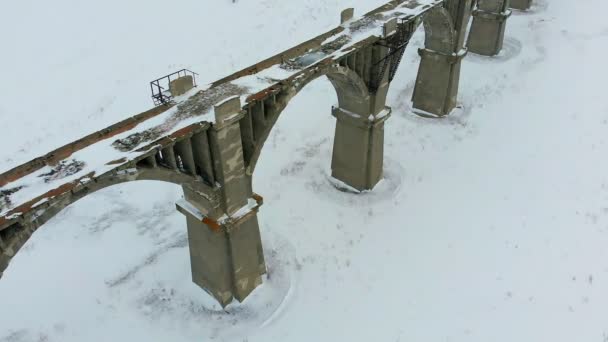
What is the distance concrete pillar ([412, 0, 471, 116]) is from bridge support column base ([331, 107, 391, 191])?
6158 mm

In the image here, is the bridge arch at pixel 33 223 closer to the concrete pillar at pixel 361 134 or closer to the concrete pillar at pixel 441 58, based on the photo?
the concrete pillar at pixel 361 134

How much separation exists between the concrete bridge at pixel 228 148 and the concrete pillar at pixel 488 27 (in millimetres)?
10876

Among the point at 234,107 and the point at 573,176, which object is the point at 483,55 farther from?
the point at 234,107

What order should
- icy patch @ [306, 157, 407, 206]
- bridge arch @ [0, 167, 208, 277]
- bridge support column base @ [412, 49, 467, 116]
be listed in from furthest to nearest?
bridge support column base @ [412, 49, 467, 116]
icy patch @ [306, 157, 407, 206]
bridge arch @ [0, 167, 208, 277]

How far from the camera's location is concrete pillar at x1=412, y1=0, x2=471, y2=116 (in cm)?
2272

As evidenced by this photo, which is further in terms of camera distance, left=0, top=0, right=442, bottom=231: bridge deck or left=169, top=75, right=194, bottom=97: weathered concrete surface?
left=169, top=75, right=194, bottom=97: weathered concrete surface

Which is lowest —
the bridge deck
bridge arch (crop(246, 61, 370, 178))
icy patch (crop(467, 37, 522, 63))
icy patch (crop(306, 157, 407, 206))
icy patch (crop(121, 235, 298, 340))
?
icy patch (crop(121, 235, 298, 340))

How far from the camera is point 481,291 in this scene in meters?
16.5

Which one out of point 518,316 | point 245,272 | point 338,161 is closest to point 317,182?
point 338,161

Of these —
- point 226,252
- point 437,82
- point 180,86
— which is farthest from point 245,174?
point 437,82

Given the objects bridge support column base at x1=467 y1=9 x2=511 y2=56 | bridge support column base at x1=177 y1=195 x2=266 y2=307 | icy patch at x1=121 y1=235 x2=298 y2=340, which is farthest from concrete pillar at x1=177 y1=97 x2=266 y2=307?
bridge support column base at x1=467 y1=9 x2=511 y2=56

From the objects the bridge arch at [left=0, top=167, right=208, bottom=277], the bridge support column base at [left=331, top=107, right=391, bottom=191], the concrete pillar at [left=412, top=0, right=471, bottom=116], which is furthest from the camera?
the concrete pillar at [left=412, top=0, right=471, bottom=116]

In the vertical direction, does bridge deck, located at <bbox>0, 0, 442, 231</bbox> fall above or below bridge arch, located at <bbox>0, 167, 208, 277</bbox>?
above

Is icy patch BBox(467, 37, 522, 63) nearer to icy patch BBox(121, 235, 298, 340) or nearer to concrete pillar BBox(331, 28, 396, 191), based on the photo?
concrete pillar BBox(331, 28, 396, 191)
